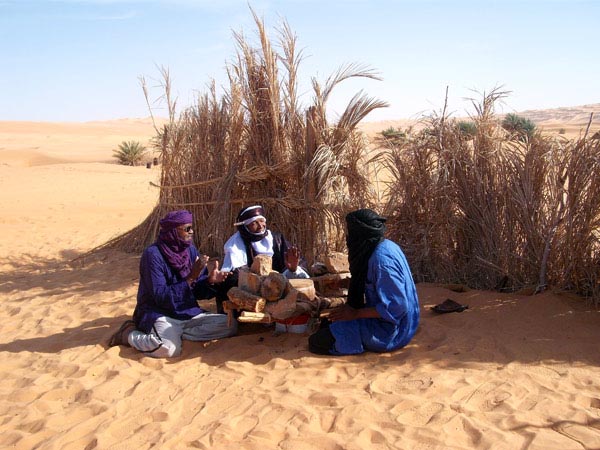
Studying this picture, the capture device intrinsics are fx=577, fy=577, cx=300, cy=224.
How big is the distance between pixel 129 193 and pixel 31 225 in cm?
485

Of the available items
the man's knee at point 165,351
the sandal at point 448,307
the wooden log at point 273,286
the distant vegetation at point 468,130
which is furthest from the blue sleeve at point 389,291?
the distant vegetation at point 468,130

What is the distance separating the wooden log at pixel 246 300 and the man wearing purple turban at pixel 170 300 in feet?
0.86

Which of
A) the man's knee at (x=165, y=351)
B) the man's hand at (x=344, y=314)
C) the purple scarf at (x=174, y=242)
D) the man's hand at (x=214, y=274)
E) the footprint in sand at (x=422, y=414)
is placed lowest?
the man's knee at (x=165, y=351)

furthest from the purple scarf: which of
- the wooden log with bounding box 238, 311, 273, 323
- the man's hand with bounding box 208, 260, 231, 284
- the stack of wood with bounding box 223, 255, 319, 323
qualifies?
the wooden log with bounding box 238, 311, 273, 323

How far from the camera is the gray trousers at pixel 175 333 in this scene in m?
4.30

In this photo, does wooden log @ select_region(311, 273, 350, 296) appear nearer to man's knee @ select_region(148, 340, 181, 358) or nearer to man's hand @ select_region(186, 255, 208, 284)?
man's hand @ select_region(186, 255, 208, 284)

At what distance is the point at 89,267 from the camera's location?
25.0 ft

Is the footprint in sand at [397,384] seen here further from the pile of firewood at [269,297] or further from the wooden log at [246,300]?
the wooden log at [246,300]

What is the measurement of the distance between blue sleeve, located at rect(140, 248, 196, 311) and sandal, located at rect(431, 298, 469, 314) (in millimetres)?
2158

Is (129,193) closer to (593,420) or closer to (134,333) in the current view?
(134,333)

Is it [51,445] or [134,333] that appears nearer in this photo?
[51,445]

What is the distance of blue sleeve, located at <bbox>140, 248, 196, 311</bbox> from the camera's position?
443 cm

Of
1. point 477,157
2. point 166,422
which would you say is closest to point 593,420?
point 166,422

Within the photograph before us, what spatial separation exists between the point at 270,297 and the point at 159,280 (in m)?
0.88
